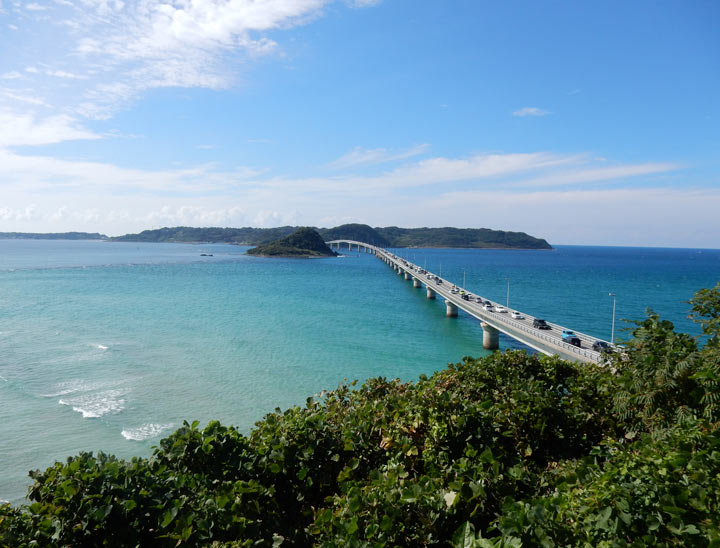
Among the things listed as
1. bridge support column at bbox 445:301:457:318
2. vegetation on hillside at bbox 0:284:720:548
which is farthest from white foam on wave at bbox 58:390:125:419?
bridge support column at bbox 445:301:457:318

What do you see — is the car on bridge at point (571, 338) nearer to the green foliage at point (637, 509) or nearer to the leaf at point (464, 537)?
the green foliage at point (637, 509)

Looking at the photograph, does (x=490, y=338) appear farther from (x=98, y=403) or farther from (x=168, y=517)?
(x=168, y=517)

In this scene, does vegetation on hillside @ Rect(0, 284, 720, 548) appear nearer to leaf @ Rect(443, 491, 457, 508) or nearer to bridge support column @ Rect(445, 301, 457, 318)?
leaf @ Rect(443, 491, 457, 508)

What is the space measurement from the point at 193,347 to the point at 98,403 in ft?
46.2

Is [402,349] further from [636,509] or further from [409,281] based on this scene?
[409,281]

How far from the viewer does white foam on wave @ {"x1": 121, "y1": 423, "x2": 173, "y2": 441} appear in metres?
21.6

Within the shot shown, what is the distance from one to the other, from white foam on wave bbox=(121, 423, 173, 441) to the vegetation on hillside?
16.3 metres

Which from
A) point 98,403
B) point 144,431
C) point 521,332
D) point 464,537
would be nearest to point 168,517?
point 464,537

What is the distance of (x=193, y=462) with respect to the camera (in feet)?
25.3

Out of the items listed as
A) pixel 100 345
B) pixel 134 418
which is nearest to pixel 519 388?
pixel 134 418

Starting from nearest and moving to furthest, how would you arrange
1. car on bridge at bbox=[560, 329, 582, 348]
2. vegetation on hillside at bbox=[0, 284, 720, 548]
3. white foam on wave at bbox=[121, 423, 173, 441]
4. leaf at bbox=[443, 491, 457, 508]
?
vegetation on hillside at bbox=[0, 284, 720, 548] → leaf at bbox=[443, 491, 457, 508] → white foam on wave at bbox=[121, 423, 173, 441] → car on bridge at bbox=[560, 329, 582, 348]

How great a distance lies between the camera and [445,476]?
6.49 metres

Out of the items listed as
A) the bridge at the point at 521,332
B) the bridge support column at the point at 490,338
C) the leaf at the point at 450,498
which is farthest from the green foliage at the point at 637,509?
the bridge support column at the point at 490,338

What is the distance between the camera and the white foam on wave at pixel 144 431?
21641 mm
